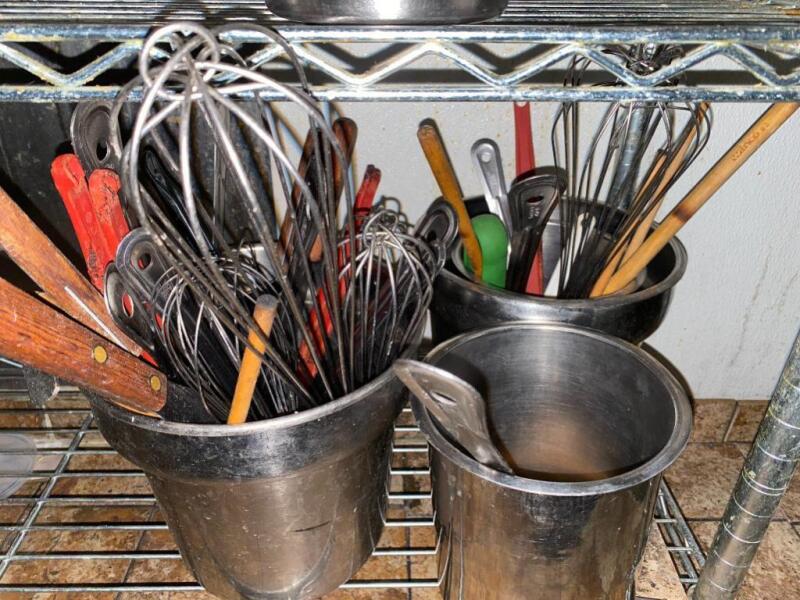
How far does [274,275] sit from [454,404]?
0.21 m

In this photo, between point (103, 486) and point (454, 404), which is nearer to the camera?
point (454, 404)

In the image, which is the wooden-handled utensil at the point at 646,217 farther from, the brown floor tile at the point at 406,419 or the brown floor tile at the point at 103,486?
the brown floor tile at the point at 103,486

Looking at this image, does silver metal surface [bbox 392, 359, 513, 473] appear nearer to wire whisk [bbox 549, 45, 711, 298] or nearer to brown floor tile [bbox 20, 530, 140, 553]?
wire whisk [bbox 549, 45, 711, 298]

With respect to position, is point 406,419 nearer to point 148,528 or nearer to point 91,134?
point 148,528

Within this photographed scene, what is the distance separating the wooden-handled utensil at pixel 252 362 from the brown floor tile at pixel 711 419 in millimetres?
594

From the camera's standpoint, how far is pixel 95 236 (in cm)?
46

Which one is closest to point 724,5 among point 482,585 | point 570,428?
point 570,428

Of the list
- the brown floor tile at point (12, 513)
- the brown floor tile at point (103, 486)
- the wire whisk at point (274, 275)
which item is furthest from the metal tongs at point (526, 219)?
the brown floor tile at point (12, 513)

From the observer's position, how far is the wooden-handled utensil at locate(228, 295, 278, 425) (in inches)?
16.0

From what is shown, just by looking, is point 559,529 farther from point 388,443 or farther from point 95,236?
point 95,236

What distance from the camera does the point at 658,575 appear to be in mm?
607

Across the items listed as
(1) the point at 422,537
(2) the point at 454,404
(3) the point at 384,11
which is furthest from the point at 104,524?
(3) the point at 384,11

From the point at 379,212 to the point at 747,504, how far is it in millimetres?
360

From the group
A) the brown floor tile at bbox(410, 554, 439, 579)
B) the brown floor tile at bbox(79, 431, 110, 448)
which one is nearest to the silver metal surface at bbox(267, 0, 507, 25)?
the brown floor tile at bbox(410, 554, 439, 579)
